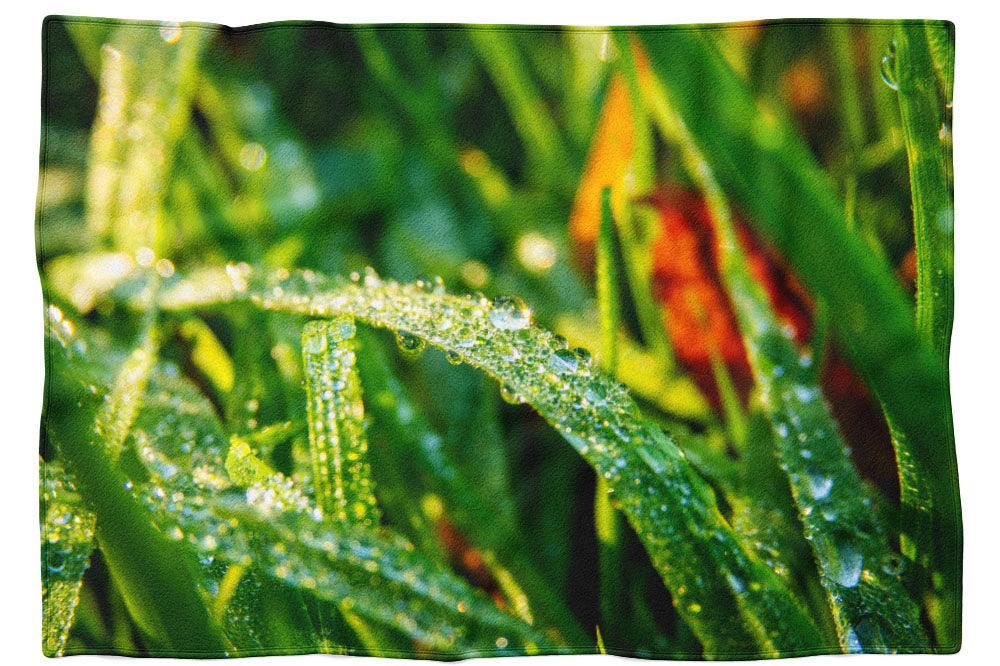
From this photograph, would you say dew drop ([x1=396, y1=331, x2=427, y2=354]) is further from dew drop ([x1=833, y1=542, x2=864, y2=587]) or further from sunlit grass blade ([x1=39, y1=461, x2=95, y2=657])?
dew drop ([x1=833, y1=542, x2=864, y2=587])

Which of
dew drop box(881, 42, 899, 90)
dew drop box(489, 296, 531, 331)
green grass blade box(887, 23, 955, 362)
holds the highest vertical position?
dew drop box(881, 42, 899, 90)

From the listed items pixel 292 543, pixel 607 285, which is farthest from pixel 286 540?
pixel 607 285

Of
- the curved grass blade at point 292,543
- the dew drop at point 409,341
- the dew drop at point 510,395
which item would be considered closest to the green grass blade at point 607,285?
the dew drop at point 510,395

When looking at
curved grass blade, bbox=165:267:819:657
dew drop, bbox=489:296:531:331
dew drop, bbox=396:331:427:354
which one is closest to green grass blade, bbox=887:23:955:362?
curved grass blade, bbox=165:267:819:657

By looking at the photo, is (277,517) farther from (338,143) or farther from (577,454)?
(338,143)

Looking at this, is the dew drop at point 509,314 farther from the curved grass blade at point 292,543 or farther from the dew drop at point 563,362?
the curved grass blade at point 292,543

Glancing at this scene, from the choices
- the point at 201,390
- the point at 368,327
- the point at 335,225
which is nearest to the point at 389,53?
the point at 335,225
